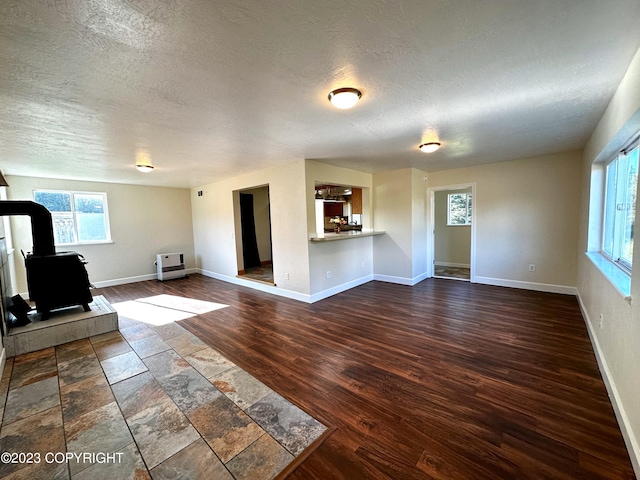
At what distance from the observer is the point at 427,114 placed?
2.49 meters

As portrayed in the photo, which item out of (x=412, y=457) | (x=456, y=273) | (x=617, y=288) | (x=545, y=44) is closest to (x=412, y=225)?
(x=456, y=273)

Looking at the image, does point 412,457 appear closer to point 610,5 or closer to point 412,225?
point 610,5

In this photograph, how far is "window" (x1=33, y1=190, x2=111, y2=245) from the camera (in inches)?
212

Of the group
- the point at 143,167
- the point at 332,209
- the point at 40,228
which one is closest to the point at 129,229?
the point at 143,167

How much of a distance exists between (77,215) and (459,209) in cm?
906

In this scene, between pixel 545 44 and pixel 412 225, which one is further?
pixel 412 225

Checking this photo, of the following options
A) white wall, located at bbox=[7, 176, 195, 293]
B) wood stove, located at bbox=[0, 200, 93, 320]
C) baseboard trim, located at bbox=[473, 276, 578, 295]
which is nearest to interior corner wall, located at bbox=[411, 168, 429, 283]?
baseboard trim, located at bbox=[473, 276, 578, 295]

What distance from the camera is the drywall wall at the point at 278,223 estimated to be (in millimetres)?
4383

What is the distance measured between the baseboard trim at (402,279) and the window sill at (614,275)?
105 inches

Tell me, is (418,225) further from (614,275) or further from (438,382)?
(438,382)

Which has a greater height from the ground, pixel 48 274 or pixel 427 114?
pixel 427 114

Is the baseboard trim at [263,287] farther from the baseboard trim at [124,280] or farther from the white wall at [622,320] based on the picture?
the white wall at [622,320]

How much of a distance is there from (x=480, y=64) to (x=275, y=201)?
3610 millimetres

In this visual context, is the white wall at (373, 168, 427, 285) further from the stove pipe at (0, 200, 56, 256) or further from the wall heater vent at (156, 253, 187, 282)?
the stove pipe at (0, 200, 56, 256)
